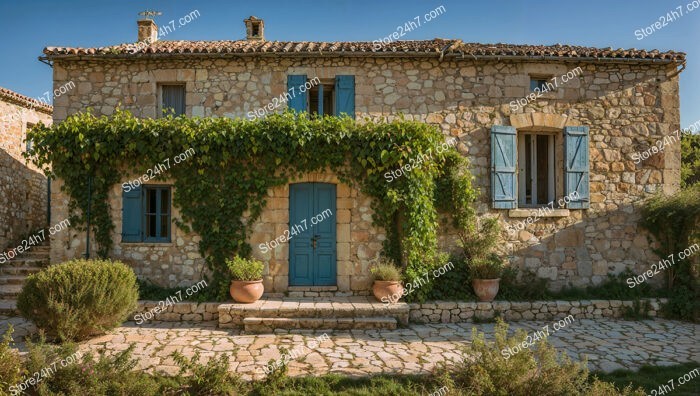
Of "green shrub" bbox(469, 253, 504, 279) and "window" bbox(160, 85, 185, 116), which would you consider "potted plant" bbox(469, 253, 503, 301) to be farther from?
"window" bbox(160, 85, 185, 116)

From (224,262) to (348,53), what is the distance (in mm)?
4897

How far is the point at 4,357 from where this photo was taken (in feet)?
14.1

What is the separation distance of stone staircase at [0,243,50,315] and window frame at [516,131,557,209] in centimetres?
1032

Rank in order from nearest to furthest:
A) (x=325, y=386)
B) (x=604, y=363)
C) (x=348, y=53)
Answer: (x=325, y=386)
(x=604, y=363)
(x=348, y=53)

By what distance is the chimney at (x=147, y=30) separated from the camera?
9961mm

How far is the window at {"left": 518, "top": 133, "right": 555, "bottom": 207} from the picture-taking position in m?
9.27

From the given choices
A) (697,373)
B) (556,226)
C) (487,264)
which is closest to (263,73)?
(487,264)

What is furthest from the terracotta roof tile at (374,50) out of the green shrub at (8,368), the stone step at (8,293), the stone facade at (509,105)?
the green shrub at (8,368)

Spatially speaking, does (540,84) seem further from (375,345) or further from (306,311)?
(306,311)

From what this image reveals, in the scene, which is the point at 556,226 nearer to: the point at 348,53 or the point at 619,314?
the point at 619,314

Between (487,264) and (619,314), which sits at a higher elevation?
(487,264)

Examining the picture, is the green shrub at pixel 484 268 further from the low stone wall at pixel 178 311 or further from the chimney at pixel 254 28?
the chimney at pixel 254 28

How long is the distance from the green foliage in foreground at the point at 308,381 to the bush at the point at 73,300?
4.75 ft

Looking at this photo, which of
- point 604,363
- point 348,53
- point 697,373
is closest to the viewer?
point 697,373
